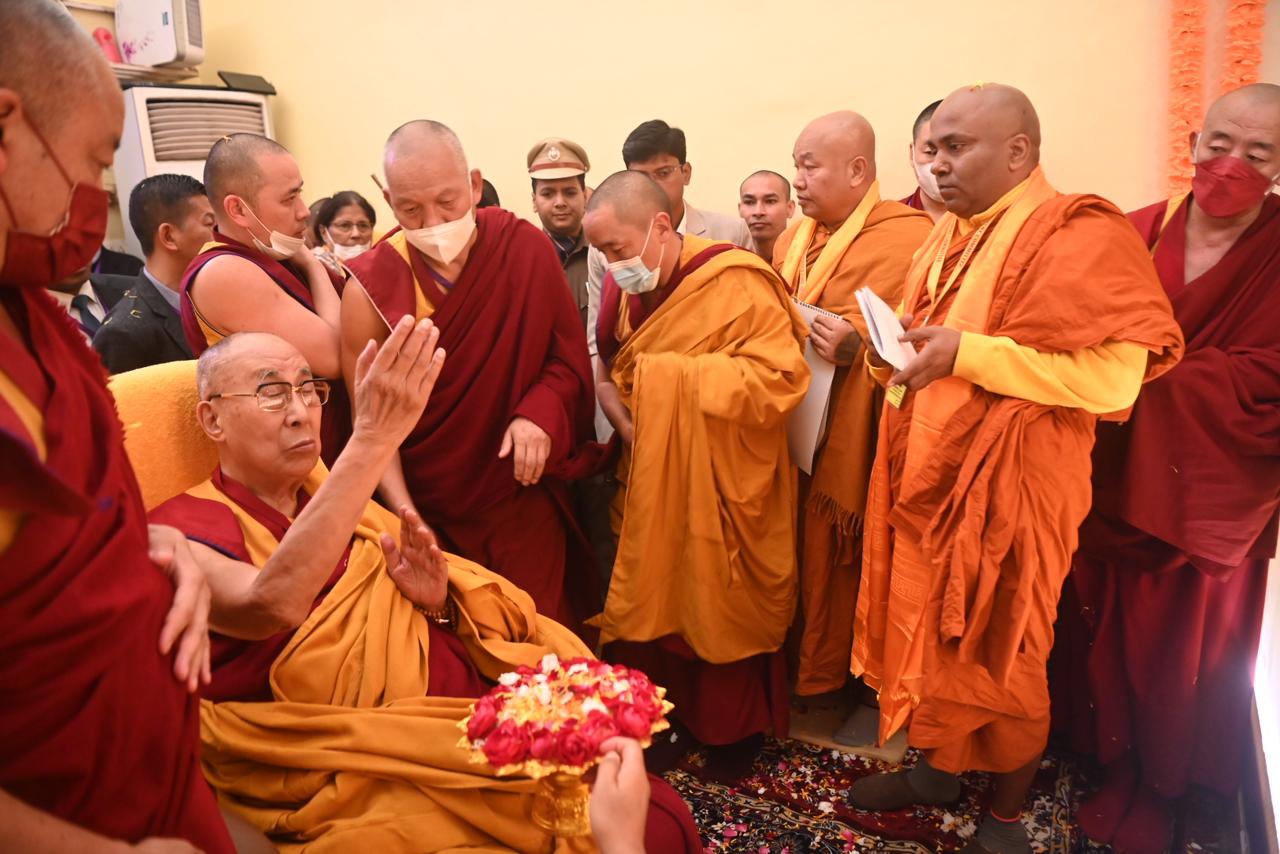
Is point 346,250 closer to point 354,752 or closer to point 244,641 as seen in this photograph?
point 244,641

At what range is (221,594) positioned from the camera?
5.40 feet

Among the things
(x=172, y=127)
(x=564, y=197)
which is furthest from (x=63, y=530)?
(x=172, y=127)

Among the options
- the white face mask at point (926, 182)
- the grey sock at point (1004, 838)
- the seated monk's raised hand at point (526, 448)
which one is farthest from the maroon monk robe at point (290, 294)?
the white face mask at point (926, 182)

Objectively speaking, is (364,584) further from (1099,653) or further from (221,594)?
(1099,653)

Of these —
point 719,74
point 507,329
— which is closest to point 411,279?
point 507,329

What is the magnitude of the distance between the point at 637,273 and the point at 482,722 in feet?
6.02

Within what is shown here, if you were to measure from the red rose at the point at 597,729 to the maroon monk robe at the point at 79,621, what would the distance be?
0.58 m

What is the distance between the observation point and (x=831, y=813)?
2.80m

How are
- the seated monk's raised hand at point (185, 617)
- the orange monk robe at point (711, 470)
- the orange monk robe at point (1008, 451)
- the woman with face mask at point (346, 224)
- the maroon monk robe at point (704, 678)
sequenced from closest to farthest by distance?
1. the seated monk's raised hand at point (185, 617)
2. the orange monk robe at point (1008, 451)
3. the orange monk robe at point (711, 470)
4. the maroon monk robe at point (704, 678)
5. the woman with face mask at point (346, 224)

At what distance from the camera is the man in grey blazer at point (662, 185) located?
369 cm

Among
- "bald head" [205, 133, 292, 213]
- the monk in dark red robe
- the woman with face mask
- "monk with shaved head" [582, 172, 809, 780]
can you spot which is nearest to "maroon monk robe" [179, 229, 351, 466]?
"bald head" [205, 133, 292, 213]

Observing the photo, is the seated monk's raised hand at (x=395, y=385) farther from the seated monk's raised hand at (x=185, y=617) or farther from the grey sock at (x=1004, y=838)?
the grey sock at (x=1004, y=838)

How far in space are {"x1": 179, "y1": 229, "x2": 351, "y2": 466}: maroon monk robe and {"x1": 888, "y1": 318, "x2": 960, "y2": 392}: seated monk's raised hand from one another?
173cm

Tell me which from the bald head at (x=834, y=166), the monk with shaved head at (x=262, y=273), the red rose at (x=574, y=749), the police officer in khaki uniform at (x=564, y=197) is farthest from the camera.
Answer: the police officer in khaki uniform at (x=564, y=197)
